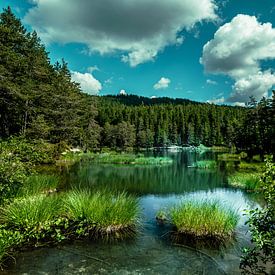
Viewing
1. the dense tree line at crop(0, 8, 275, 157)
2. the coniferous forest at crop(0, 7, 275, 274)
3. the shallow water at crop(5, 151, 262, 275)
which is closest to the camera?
the shallow water at crop(5, 151, 262, 275)

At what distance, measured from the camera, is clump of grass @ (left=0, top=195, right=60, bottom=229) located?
33.3 ft

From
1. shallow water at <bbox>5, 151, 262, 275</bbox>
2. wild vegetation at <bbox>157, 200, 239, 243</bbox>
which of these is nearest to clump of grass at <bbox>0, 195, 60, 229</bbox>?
shallow water at <bbox>5, 151, 262, 275</bbox>

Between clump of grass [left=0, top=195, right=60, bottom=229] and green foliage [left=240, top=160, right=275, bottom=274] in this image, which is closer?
green foliage [left=240, top=160, right=275, bottom=274]

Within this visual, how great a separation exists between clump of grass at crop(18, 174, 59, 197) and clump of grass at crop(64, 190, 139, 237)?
120 inches

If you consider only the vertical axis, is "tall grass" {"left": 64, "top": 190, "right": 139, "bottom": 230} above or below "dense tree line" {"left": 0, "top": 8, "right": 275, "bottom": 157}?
below

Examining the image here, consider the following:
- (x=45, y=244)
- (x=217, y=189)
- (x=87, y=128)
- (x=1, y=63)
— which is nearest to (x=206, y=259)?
(x=45, y=244)

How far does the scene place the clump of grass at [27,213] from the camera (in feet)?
33.3

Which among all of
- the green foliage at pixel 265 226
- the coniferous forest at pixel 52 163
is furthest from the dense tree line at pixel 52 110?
the green foliage at pixel 265 226

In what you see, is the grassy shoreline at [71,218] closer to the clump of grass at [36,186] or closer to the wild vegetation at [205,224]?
the wild vegetation at [205,224]

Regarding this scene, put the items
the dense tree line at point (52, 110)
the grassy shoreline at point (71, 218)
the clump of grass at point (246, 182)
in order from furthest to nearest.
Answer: the dense tree line at point (52, 110) → the clump of grass at point (246, 182) → the grassy shoreline at point (71, 218)

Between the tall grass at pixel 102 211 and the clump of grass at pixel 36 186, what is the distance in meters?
3.02

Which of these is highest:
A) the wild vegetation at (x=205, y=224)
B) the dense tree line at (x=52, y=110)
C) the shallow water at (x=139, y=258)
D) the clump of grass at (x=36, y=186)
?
the dense tree line at (x=52, y=110)

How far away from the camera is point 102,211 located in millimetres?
11148

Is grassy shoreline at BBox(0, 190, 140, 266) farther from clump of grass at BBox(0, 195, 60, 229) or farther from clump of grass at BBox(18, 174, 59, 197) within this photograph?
clump of grass at BBox(18, 174, 59, 197)
